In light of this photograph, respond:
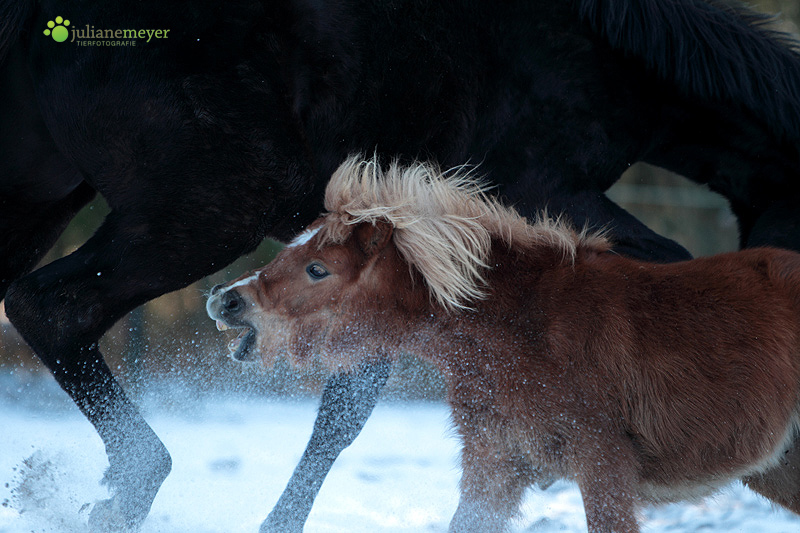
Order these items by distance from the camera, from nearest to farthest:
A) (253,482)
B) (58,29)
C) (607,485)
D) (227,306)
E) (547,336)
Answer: (607,485), (547,336), (227,306), (58,29), (253,482)

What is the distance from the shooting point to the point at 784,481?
109 inches

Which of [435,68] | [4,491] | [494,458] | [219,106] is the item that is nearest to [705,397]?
[494,458]

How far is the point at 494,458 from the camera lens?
245cm

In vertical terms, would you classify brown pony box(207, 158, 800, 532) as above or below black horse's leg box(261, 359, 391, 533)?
above

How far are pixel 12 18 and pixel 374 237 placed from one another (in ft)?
5.12

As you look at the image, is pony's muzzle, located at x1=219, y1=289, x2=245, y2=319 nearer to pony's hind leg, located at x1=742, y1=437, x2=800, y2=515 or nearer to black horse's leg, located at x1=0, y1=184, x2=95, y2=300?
black horse's leg, located at x1=0, y1=184, x2=95, y2=300

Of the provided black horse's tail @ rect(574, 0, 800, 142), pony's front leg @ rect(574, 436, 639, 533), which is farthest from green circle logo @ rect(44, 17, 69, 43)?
pony's front leg @ rect(574, 436, 639, 533)

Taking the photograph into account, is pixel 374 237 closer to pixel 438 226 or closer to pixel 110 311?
pixel 438 226

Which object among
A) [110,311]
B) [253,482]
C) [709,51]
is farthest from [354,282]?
[709,51]

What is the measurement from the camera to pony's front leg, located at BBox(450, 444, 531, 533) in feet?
8.11

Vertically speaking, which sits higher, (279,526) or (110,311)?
(110,311)

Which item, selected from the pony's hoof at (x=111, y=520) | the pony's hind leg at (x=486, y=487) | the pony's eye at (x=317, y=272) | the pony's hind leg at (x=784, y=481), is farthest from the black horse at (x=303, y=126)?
the pony's hind leg at (x=784, y=481)

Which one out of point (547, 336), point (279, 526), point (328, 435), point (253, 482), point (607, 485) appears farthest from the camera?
point (253, 482)

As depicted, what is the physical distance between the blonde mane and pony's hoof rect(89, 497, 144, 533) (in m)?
1.28
